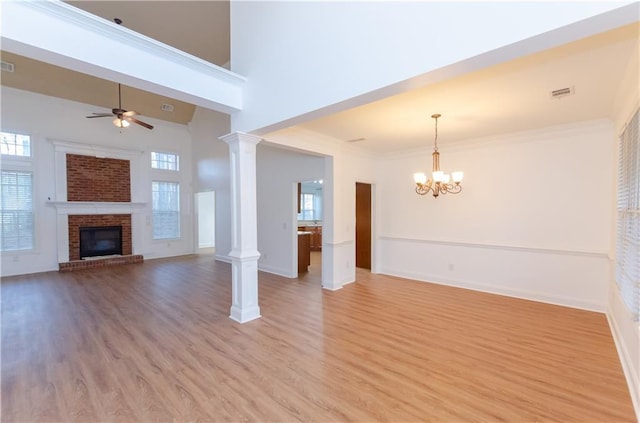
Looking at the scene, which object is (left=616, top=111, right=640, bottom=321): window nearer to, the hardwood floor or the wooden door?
the hardwood floor

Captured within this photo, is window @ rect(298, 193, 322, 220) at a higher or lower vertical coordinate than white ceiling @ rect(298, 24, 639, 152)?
lower

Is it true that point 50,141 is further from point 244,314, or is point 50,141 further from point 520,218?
point 520,218

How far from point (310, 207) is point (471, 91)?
30.0 ft

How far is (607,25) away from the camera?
1.49 meters

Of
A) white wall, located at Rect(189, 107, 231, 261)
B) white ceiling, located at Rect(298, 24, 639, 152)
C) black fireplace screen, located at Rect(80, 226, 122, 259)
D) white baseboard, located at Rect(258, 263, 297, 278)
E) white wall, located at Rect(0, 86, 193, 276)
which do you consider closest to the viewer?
white ceiling, located at Rect(298, 24, 639, 152)

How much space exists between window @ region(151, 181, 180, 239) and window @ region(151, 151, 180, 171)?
483 mm

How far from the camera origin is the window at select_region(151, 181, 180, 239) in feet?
28.3

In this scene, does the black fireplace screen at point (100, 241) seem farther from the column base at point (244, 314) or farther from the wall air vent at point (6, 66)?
the column base at point (244, 314)

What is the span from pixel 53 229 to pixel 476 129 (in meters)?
9.18

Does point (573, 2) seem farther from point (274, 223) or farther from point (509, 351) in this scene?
point (274, 223)

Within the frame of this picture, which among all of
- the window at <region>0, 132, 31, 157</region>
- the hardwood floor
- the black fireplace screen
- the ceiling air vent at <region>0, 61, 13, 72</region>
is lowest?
the hardwood floor

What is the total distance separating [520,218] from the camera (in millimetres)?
4730

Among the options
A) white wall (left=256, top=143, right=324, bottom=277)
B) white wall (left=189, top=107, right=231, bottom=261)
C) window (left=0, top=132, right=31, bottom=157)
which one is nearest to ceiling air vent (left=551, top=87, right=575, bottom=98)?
white wall (left=256, top=143, right=324, bottom=277)

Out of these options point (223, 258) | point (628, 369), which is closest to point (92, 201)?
point (223, 258)
